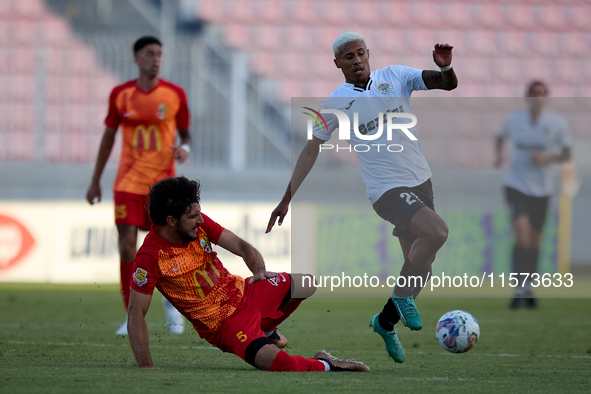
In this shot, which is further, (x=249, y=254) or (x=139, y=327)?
(x=249, y=254)

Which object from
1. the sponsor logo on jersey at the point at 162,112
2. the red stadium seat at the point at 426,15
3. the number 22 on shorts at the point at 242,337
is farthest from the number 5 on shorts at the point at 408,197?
the red stadium seat at the point at 426,15

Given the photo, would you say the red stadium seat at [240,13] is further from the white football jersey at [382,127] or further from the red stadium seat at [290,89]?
the white football jersey at [382,127]

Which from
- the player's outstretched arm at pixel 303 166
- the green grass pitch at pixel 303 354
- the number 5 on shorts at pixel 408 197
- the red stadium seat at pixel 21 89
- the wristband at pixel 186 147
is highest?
the red stadium seat at pixel 21 89

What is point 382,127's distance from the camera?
4566 millimetres

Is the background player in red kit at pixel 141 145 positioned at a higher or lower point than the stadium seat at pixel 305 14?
lower

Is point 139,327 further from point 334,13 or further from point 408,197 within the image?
point 334,13

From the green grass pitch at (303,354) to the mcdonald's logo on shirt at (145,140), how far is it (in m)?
1.38

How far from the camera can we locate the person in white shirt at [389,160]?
14.4 feet

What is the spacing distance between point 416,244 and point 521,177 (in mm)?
4486

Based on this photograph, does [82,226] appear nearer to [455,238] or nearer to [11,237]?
[11,237]

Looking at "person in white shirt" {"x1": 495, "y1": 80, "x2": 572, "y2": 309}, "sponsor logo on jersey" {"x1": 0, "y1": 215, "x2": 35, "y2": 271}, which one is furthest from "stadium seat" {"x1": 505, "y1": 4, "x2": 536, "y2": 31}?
"sponsor logo on jersey" {"x1": 0, "y1": 215, "x2": 35, "y2": 271}

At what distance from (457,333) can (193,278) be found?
4.77ft

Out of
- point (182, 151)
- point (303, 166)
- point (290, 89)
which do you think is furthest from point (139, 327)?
point (290, 89)

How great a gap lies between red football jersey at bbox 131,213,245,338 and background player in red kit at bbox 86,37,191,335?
1966 mm
